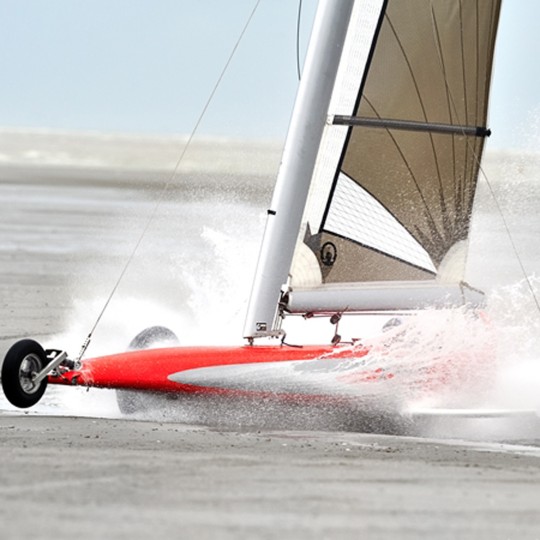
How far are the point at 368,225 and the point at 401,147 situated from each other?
51 centimetres

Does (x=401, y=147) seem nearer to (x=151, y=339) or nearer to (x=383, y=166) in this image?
(x=383, y=166)

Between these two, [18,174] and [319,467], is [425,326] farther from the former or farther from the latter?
[18,174]

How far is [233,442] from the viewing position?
6309 millimetres

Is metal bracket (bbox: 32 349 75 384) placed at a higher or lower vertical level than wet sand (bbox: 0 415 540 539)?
higher

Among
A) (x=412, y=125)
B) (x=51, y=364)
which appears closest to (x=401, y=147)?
(x=412, y=125)

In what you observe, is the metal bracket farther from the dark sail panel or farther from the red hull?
the dark sail panel

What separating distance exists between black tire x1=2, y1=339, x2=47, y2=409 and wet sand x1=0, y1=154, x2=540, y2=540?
138 millimetres

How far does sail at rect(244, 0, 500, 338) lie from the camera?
8195 mm

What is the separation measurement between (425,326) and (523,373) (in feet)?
1.96

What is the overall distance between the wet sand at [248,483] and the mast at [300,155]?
1286 mm

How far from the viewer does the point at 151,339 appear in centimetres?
891

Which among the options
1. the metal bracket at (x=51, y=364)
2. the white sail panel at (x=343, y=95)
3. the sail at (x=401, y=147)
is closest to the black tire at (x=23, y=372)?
the metal bracket at (x=51, y=364)

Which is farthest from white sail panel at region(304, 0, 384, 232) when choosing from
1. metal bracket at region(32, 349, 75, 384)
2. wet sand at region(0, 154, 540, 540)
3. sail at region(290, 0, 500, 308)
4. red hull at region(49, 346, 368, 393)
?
wet sand at region(0, 154, 540, 540)

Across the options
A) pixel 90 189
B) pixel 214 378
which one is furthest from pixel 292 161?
pixel 90 189
